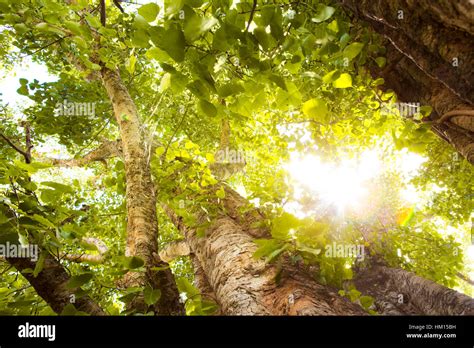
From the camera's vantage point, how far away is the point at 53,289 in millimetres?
1371

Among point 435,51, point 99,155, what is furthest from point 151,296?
point 99,155

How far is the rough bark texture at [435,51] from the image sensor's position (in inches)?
53.6

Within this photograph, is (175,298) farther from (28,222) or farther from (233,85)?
(233,85)

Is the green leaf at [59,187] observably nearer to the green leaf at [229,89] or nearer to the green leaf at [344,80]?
the green leaf at [229,89]

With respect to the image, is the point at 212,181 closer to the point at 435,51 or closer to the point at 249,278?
A: the point at 249,278

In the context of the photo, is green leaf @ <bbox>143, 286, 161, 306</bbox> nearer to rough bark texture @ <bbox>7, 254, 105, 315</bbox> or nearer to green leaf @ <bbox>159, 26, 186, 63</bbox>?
rough bark texture @ <bbox>7, 254, 105, 315</bbox>

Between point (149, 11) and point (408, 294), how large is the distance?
6755 millimetres

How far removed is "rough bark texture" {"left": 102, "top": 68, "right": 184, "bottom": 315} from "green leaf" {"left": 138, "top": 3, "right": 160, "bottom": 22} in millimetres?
1270

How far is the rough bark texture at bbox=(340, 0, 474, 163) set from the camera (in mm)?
1361
